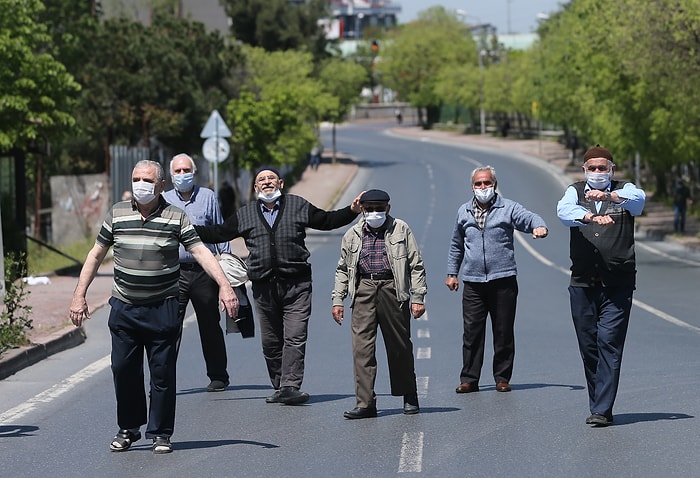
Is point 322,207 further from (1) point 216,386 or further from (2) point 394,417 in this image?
(2) point 394,417

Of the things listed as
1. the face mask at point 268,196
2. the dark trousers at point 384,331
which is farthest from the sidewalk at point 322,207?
the dark trousers at point 384,331

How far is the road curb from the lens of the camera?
44.1 feet

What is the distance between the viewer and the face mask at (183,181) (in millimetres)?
11633

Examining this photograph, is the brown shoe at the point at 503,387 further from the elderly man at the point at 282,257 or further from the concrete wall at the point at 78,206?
the concrete wall at the point at 78,206

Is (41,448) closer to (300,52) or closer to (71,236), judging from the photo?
(71,236)

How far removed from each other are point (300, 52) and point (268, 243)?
68.4 meters

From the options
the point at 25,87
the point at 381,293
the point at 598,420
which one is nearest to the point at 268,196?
the point at 381,293

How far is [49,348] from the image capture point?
1516 centimetres

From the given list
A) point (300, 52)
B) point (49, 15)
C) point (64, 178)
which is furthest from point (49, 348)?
point (300, 52)

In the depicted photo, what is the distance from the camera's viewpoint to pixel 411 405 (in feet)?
34.4

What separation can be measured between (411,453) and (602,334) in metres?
1.79

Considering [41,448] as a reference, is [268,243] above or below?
above

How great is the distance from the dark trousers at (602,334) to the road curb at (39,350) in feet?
19.1

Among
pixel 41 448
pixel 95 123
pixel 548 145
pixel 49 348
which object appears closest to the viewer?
pixel 41 448
